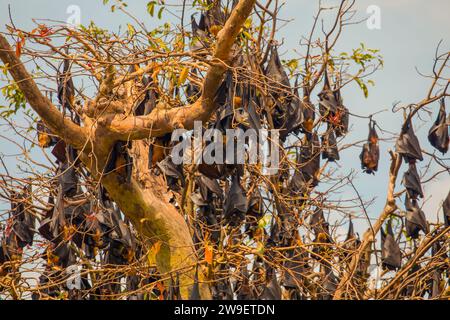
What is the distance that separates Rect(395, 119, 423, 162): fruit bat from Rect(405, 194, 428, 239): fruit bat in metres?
0.57

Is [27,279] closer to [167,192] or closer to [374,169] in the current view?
[167,192]

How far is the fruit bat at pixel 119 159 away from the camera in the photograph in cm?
714

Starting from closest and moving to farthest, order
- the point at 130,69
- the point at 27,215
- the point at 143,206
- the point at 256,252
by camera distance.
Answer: the point at 256,252 → the point at 143,206 → the point at 130,69 → the point at 27,215

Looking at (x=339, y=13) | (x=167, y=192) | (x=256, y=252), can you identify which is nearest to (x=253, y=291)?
(x=167, y=192)

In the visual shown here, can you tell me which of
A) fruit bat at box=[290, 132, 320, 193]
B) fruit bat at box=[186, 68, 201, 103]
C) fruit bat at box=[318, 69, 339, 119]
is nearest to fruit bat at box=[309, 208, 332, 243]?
fruit bat at box=[290, 132, 320, 193]

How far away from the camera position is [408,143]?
27.8 ft

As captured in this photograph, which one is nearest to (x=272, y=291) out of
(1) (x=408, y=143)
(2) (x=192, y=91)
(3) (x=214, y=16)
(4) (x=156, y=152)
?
(4) (x=156, y=152)

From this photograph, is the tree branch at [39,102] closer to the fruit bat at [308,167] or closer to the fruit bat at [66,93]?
the fruit bat at [66,93]

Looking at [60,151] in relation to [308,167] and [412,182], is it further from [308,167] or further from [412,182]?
[412,182]

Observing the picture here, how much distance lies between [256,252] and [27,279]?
2.18 metres

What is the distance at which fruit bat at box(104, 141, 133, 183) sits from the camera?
7.14 meters

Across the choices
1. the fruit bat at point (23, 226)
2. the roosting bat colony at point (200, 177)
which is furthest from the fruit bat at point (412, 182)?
the fruit bat at point (23, 226)

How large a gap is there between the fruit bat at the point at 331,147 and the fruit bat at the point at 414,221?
46.4 inches

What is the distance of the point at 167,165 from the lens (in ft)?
24.6
